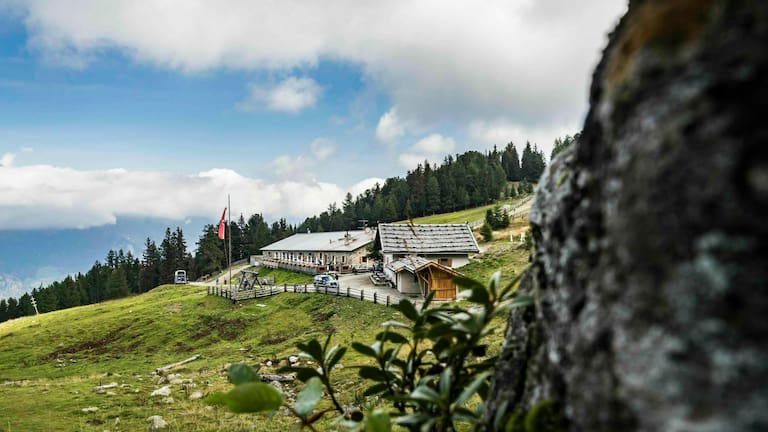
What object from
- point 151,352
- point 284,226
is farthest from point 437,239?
point 284,226

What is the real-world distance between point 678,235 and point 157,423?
40.6 ft

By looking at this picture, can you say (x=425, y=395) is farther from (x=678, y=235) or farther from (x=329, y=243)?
(x=329, y=243)

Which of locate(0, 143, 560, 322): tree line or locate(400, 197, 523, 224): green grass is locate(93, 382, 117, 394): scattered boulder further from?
locate(400, 197, 523, 224): green grass

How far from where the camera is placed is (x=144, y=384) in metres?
17.2

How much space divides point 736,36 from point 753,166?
234mm

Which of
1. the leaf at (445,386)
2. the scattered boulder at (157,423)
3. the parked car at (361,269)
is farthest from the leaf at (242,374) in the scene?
the parked car at (361,269)

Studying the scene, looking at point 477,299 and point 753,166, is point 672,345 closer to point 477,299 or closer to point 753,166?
point 753,166

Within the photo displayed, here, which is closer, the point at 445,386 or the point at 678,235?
the point at 678,235

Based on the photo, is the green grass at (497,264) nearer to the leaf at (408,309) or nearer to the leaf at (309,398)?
the leaf at (408,309)

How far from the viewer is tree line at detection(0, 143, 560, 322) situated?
74.1m

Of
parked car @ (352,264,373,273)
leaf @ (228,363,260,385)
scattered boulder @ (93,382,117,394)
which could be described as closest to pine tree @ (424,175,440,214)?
parked car @ (352,264,373,273)

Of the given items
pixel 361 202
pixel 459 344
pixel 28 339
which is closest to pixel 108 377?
pixel 28 339

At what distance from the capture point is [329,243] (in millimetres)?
58469

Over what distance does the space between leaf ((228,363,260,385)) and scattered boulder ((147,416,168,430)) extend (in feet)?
35.2
